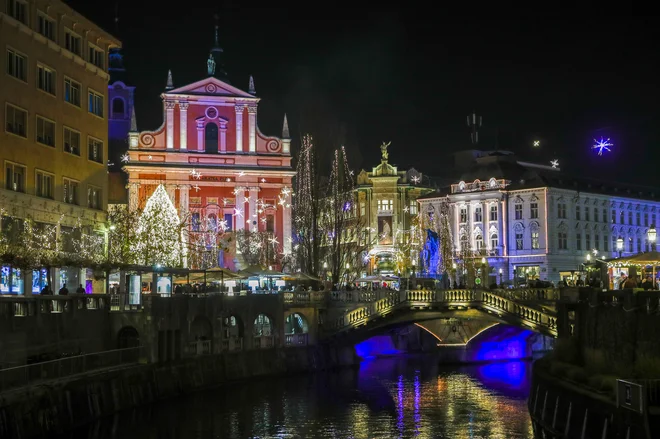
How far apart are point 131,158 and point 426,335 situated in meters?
41.4

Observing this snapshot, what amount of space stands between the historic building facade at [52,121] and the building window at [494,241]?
66.4 metres

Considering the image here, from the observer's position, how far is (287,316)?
255ft

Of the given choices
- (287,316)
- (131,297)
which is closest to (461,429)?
(131,297)

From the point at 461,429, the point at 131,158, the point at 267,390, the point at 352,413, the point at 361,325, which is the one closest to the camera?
the point at 461,429

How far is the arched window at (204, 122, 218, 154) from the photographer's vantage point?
11706 cm

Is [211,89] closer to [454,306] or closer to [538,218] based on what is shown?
[538,218]

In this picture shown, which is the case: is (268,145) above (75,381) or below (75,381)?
above

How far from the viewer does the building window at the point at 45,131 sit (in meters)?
68.0

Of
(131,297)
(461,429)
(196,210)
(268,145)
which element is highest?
(268,145)

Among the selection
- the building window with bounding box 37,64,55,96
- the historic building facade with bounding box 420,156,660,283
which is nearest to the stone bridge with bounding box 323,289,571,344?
the building window with bounding box 37,64,55,96

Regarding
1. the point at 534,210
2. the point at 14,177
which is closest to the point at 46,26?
the point at 14,177

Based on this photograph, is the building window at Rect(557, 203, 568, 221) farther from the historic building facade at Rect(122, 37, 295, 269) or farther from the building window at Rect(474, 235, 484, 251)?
the historic building facade at Rect(122, 37, 295, 269)

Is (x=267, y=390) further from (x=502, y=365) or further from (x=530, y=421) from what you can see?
(x=502, y=365)

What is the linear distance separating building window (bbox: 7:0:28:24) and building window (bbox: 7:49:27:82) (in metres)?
2.16
